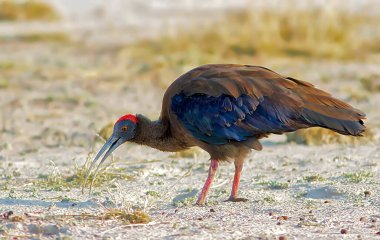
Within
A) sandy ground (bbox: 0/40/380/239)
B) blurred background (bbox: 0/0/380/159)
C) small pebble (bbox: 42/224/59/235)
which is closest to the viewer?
small pebble (bbox: 42/224/59/235)

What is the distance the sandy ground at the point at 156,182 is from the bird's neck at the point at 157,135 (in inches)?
12.1

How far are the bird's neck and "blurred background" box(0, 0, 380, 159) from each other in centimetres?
234

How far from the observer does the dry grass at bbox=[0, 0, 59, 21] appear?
23938mm

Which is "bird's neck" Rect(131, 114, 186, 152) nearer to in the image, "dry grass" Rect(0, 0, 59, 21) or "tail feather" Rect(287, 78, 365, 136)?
"tail feather" Rect(287, 78, 365, 136)

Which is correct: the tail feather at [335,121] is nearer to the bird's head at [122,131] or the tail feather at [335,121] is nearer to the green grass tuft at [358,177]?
the green grass tuft at [358,177]

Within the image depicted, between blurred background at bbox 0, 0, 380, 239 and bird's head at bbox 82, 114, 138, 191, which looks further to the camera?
bird's head at bbox 82, 114, 138, 191

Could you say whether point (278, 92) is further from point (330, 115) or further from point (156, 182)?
point (156, 182)

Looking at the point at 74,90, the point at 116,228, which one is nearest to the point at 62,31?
the point at 74,90

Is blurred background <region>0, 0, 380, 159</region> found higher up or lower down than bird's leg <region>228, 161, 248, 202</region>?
higher up

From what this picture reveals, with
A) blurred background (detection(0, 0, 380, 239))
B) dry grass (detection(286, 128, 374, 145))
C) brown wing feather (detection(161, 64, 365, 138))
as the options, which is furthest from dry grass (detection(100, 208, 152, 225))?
dry grass (detection(286, 128, 374, 145))

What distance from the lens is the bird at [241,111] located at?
752 cm

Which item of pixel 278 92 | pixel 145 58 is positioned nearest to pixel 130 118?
pixel 278 92

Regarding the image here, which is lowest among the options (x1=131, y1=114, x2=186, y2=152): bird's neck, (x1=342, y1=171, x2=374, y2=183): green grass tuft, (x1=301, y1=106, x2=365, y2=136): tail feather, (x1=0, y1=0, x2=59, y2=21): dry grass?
(x1=342, y1=171, x2=374, y2=183): green grass tuft

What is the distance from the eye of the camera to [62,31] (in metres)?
21.4
